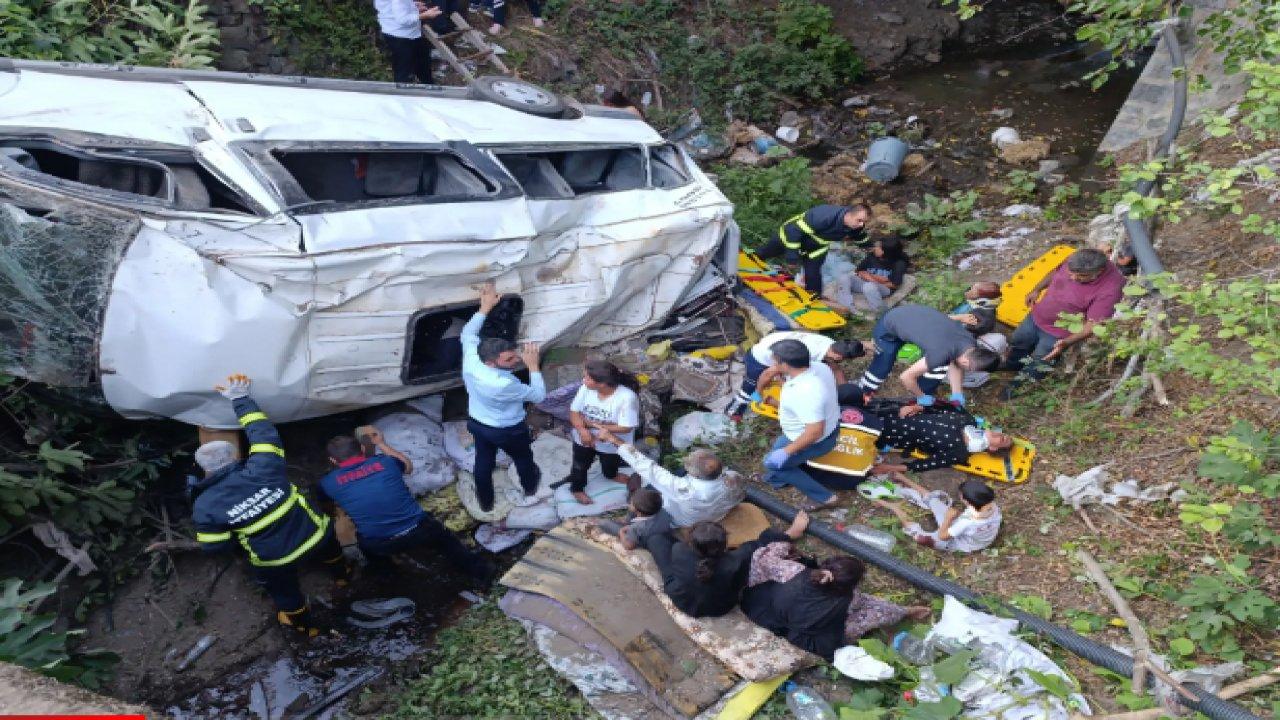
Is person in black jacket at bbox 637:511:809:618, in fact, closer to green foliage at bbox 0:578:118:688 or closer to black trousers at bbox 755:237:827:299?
green foliage at bbox 0:578:118:688

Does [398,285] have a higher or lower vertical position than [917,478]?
higher

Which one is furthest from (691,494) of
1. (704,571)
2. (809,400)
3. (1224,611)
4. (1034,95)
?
(1034,95)

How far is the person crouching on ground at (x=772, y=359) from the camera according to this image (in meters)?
6.18

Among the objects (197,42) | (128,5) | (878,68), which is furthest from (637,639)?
(878,68)

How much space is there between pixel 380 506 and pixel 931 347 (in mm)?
3747

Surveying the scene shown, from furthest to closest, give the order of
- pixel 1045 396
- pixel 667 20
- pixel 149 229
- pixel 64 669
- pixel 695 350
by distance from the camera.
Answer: pixel 667 20 → pixel 695 350 → pixel 1045 396 → pixel 149 229 → pixel 64 669

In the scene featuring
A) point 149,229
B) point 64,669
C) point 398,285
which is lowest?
point 64,669

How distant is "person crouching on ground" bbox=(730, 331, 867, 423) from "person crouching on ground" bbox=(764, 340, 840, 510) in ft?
0.98

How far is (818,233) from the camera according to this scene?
7.79 meters

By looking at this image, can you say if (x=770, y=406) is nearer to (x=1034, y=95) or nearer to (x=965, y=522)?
(x=965, y=522)

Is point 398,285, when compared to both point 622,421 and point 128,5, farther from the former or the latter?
point 128,5

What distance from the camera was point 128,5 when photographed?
7.71 meters

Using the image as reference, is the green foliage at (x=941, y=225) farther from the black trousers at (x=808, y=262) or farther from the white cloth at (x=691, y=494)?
the white cloth at (x=691, y=494)

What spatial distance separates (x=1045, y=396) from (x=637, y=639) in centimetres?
385
